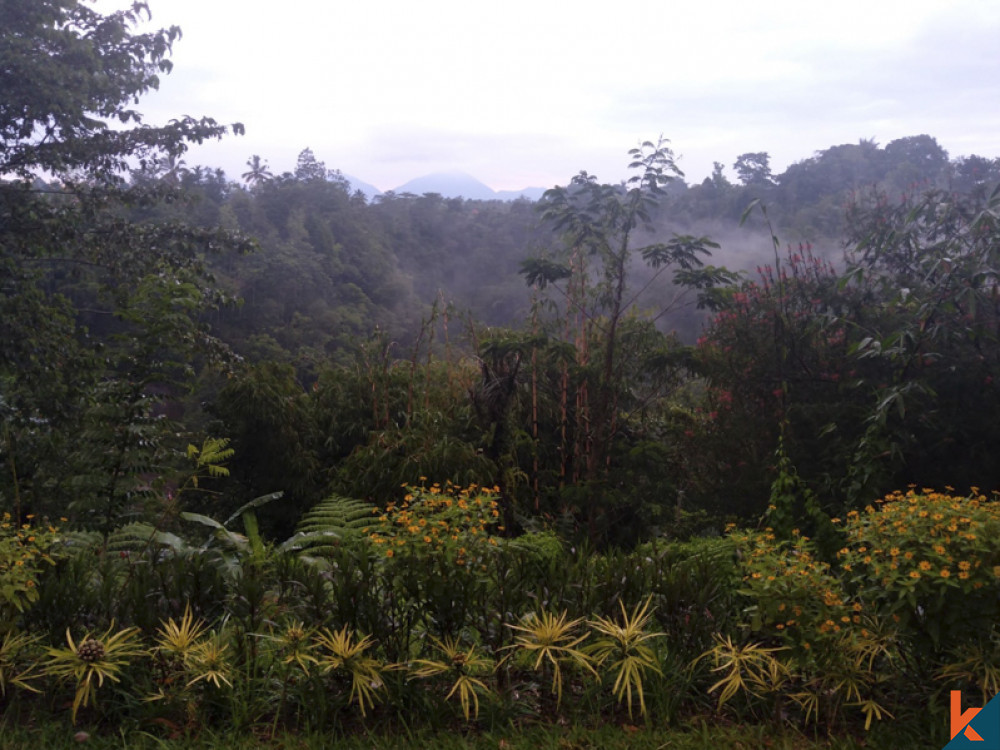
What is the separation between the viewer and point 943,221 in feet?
18.2

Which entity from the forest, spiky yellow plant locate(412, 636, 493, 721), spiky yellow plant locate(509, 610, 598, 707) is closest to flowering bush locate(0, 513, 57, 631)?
the forest

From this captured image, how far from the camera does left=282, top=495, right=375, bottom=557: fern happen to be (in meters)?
4.15

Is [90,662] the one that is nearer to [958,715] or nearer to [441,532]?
[441,532]

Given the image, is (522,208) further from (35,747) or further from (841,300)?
(35,747)

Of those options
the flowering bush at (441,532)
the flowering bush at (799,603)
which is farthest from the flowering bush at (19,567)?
the flowering bush at (799,603)

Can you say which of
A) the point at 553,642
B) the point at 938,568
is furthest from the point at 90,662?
the point at 938,568

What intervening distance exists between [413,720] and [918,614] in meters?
1.81

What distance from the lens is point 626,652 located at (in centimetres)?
283

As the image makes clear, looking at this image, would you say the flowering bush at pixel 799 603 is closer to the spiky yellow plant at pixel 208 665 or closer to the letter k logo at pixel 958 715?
the letter k logo at pixel 958 715

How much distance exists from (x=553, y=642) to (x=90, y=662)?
1.63 m

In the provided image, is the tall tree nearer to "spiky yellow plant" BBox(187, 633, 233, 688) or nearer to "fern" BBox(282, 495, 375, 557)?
"fern" BBox(282, 495, 375, 557)

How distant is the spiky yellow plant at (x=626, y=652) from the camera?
277 cm

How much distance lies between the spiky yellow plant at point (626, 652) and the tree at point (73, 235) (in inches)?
117

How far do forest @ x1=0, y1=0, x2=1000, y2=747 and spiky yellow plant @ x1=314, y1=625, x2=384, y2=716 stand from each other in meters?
0.01
